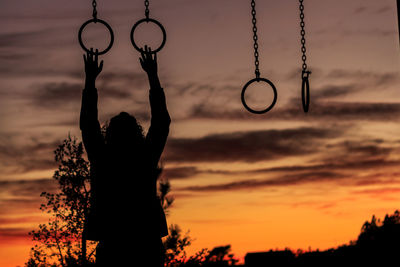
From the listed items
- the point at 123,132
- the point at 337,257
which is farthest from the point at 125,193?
the point at 337,257

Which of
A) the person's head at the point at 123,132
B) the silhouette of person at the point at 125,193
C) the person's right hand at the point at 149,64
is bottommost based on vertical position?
the silhouette of person at the point at 125,193

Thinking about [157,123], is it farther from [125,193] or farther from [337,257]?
[337,257]

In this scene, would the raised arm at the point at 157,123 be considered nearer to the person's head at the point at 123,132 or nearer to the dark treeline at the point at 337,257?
the person's head at the point at 123,132

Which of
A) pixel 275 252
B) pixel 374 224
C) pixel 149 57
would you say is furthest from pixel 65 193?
pixel 149 57

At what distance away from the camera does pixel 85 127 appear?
26.2ft

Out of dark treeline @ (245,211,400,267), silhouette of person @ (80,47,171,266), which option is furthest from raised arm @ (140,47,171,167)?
dark treeline @ (245,211,400,267)

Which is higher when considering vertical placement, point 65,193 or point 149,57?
point 65,193

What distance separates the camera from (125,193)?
7.94m

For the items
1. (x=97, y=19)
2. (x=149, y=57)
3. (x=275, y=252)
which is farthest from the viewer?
(x=275, y=252)

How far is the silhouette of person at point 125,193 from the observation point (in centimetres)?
791

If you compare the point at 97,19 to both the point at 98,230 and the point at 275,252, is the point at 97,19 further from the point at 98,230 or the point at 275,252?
the point at 275,252

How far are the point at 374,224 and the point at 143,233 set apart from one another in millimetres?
19600

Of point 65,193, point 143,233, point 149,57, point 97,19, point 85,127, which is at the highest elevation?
point 65,193

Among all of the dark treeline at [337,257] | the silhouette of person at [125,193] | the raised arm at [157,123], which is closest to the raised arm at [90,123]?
the silhouette of person at [125,193]
